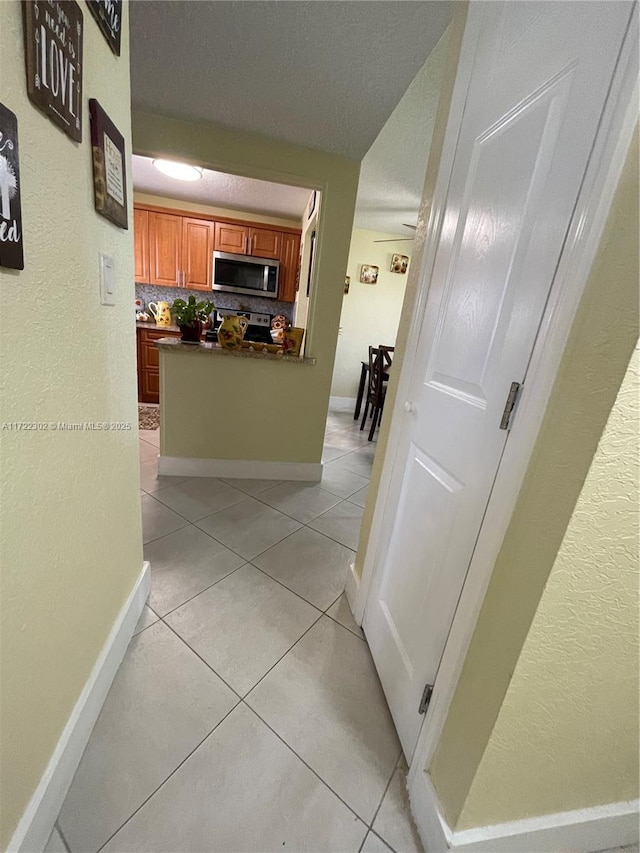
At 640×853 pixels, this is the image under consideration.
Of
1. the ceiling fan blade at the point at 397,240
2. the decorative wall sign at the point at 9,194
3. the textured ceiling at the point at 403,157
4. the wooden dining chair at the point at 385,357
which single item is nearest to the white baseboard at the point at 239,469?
the wooden dining chair at the point at 385,357

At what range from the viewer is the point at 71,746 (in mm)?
828

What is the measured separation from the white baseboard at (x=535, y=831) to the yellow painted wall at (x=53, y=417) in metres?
0.88

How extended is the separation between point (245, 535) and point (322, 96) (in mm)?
2295

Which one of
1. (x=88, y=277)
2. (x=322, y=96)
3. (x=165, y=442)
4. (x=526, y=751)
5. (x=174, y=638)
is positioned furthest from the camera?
(x=165, y=442)

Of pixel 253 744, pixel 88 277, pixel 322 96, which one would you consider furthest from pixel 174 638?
pixel 322 96

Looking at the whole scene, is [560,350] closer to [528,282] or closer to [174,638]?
[528,282]

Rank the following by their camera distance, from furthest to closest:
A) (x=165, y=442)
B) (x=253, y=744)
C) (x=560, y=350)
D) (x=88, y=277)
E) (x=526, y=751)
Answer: (x=165, y=442) < (x=253, y=744) < (x=88, y=277) < (x=526, y=751) < (x=560, y=350)

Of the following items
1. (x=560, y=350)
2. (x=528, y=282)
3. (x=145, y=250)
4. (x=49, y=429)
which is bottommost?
(x=49, y=429)

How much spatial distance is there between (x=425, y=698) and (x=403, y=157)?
10.5 ft

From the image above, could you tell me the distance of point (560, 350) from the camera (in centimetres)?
56

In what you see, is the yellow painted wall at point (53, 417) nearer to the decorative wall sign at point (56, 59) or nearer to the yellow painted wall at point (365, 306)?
the decorative wall sign at point (56, 59)

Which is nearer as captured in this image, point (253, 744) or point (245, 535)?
point (253, 744)

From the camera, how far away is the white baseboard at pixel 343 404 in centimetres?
507

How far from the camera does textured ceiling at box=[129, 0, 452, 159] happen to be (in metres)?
1.18
